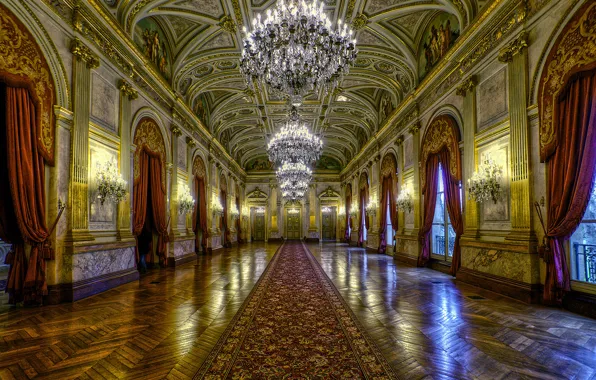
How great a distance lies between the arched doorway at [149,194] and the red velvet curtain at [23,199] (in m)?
2.51

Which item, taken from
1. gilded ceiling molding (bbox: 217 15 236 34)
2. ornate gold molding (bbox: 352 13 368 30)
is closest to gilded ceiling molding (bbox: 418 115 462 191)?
ornate gold molding (bbox: 352 13 368 30)

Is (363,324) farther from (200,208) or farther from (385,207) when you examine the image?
(200,208)

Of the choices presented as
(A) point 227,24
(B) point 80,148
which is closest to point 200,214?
(A) point 227,24

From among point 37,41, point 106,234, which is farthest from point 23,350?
point 37,41

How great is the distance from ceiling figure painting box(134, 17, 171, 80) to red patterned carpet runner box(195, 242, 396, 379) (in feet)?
20.6

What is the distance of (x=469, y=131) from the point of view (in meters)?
6.52

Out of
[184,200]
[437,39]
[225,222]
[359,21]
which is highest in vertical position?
[359,21]

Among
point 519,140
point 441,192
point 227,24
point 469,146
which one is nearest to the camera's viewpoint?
point 519,140

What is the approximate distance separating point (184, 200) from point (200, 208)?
214 centimetres

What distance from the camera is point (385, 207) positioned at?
12312 millimetres

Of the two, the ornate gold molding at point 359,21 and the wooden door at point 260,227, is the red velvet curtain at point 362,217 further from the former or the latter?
the ornate gold molding at point 359,21

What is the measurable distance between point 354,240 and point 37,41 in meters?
16.1

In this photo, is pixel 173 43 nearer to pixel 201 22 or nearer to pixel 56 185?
pixel 201 22

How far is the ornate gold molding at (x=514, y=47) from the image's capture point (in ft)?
16.5
